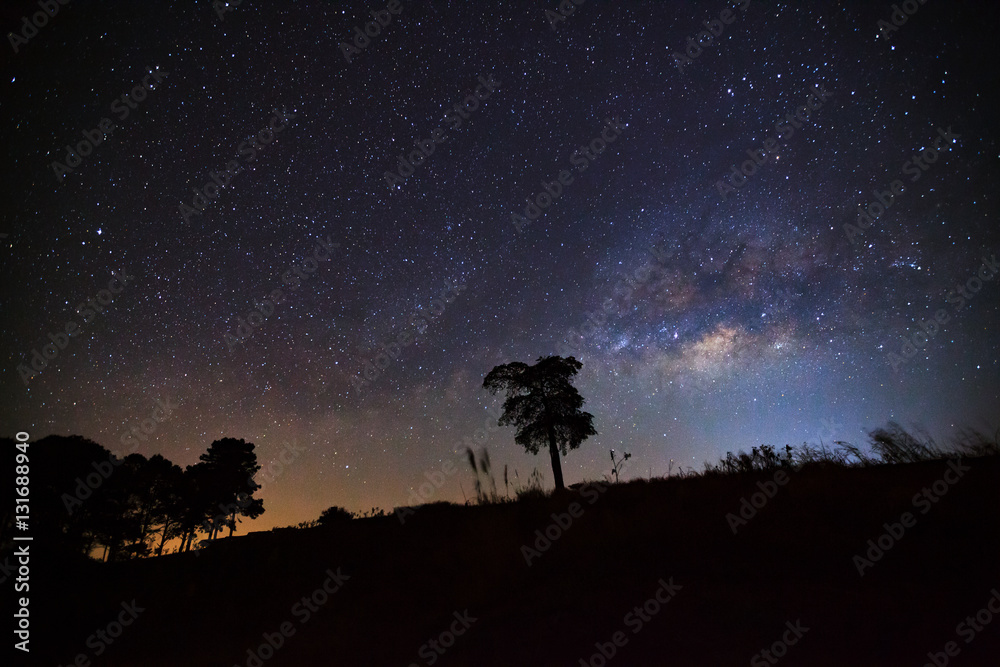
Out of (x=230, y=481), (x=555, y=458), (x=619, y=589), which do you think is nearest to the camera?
(x=619, y=589)

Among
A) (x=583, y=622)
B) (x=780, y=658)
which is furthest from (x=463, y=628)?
(x=780, y=658)

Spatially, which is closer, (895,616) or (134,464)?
(895,616)

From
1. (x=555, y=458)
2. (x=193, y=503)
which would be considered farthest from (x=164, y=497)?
(x=555, y=458)

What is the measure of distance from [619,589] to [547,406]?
21795mm

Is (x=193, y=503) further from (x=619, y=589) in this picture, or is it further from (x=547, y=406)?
(x=619, y=589)

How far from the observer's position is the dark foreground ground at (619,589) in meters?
3.96

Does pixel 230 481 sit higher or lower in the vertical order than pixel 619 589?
higher

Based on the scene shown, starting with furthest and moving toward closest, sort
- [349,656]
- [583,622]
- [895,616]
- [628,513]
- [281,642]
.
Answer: [628,513], [281,642], [349,656], [583,622], [895,616]

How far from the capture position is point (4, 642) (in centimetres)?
768

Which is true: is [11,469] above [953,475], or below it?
above

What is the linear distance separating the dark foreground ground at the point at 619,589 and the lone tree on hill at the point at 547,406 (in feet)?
56.1

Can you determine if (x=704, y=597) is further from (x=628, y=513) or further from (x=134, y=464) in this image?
(x=134, y=464)

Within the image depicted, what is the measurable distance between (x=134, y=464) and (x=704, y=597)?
1534 inches

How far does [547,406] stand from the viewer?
26.9 m
